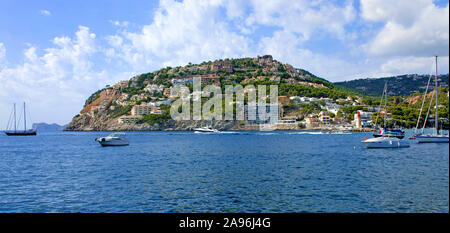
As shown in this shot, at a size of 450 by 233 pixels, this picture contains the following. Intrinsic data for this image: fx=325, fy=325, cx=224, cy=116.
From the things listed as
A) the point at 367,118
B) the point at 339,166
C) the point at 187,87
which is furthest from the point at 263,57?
the point at 339,166

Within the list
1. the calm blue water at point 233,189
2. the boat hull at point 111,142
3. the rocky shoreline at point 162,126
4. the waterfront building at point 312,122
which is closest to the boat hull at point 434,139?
the calm blue water at point 233,189

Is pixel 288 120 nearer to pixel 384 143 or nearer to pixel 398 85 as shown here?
pixel 384 143

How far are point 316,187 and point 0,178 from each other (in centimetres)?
1368

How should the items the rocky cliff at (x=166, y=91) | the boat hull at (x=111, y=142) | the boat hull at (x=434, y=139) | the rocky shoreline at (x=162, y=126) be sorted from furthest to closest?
the rocky cliff at (x=166, y=91)
the rocky shoreline at (x=162, y=126)
the boat hull at (x=111, y=142)
the boat hull at (x=434, y=139)

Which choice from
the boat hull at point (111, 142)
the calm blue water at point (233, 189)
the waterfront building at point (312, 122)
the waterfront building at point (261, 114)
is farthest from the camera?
the waterfront building at point (261, 114)

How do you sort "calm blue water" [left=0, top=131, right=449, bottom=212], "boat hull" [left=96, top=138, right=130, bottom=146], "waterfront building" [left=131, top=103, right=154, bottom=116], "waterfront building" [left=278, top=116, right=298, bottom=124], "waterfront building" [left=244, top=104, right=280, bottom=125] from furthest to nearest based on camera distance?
"waterfront building" [left=131, top=103, right=154, bottom=116] < "waterfront building" [left=244, top=104, right=280, bottom=125] < "waterfront building" [left=278, top=116, right=298, bottom=124] < "boat hull" [left=96, top=138, right=130, bottom=146] < "calm blue water" [left=0, top=131, right=449, bottom=212]

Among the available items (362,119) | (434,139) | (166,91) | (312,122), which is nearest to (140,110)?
(166,91)

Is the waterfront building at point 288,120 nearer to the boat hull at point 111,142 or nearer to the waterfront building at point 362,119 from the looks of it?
the waterfront building at point 362,119

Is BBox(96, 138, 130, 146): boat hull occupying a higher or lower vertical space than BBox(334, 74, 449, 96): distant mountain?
lower

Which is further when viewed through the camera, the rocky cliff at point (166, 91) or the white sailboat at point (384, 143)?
the rocky cliff at point (166, 91)

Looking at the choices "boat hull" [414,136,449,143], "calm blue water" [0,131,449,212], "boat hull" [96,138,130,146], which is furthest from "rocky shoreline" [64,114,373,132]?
"calm blue water" [0,131,449,212]

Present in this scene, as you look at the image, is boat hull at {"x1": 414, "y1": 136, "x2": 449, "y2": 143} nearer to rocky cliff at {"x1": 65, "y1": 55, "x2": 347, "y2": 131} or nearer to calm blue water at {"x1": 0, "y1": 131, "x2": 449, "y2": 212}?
calm blue water at {"x1": 0, "y1": 131, "x2": 449, "y2": 212}

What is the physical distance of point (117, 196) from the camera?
32.6 ft
